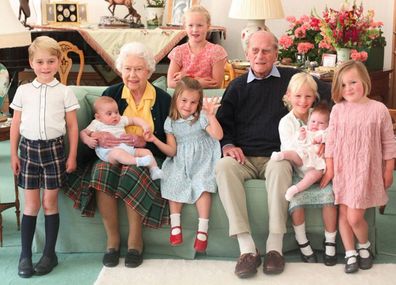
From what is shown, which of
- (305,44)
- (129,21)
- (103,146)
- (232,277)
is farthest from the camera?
(129,21)

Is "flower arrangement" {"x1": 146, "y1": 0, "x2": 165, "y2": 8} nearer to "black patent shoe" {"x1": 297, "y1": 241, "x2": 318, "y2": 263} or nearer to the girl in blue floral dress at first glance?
the girl in blue floral dress

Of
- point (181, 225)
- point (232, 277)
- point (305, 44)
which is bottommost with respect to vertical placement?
point (232, 277)

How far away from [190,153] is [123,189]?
0.40 meters

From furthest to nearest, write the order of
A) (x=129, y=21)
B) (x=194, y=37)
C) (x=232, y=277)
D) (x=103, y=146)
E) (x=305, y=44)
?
(x=129, y=21) → (x=305, y=44) → (x=194, y=37) → (x=103, y=146) → (x=232, y=277)

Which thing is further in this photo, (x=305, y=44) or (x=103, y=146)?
(x=305, y=44)

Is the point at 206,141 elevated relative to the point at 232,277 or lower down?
elevated

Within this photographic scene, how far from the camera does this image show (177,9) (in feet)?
19.7

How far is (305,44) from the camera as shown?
443 centimetres

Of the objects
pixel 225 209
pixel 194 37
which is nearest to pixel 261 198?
pixel 225 209

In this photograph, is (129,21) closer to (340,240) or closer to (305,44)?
(305,44)

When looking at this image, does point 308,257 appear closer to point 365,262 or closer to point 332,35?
point 365,262

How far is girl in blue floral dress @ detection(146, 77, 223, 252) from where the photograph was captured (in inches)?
115

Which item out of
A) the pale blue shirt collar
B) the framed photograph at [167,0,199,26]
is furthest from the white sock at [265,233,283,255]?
the framed photograph at [167,0,199,26]

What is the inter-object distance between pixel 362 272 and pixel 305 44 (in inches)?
81.2
